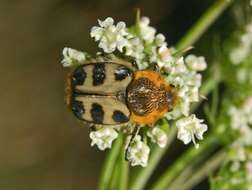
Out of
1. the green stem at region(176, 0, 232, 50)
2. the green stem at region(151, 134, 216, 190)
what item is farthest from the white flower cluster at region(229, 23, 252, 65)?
the green stem at region(151, 134, 216, 190)

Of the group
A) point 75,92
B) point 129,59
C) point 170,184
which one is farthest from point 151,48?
point 170,184

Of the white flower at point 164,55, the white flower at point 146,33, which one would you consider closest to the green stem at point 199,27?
the white flower at point 146,33

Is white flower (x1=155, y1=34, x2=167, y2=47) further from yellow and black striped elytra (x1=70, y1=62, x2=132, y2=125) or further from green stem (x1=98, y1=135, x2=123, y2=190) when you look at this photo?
green stem (x1=98, y1=135, x2=123, y2=190)

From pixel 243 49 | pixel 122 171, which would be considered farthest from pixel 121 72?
pixel 243 49

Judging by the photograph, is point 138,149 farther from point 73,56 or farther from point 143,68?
point 73,56

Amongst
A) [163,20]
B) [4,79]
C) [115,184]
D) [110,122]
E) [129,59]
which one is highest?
[163,20]

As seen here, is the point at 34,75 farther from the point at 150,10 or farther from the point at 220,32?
the point at 220,32
